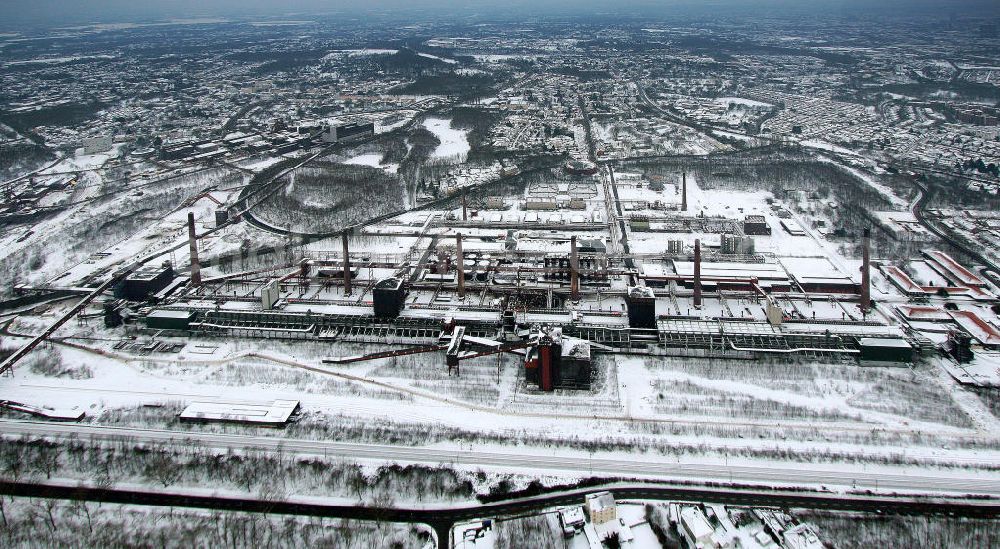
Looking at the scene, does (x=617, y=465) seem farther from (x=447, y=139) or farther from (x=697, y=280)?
(x=447, y=139)

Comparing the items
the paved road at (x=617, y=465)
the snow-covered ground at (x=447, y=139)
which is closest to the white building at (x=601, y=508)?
the paved road at (x=617, y=465)

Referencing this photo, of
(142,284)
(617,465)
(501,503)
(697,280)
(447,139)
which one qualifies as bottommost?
(501,503)

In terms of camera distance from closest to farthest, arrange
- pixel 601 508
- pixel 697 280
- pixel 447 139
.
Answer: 1. pixel 601 508
2. pixel 697 280
3. pixel 447 139

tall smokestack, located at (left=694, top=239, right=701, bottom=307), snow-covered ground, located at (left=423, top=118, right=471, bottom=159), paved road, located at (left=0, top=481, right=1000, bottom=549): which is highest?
snow-covered ground, located at (left=423, top=118, right=471, bottom=159)

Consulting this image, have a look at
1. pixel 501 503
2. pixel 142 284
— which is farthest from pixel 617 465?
pixel 142 284

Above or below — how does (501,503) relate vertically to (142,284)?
below

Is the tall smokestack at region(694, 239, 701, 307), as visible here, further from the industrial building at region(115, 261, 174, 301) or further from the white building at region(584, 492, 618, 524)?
the industrial building at region(115, 261, 174, 301)

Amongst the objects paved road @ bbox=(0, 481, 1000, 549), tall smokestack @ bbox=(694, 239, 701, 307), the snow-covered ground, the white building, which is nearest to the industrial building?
paved road @ bbox=(0, 481, 1000, 549)

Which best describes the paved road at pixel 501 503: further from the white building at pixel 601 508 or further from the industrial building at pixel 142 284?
the industrial building at pixel 142 284

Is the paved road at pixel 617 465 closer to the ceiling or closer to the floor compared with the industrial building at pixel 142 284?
closer to the floor
